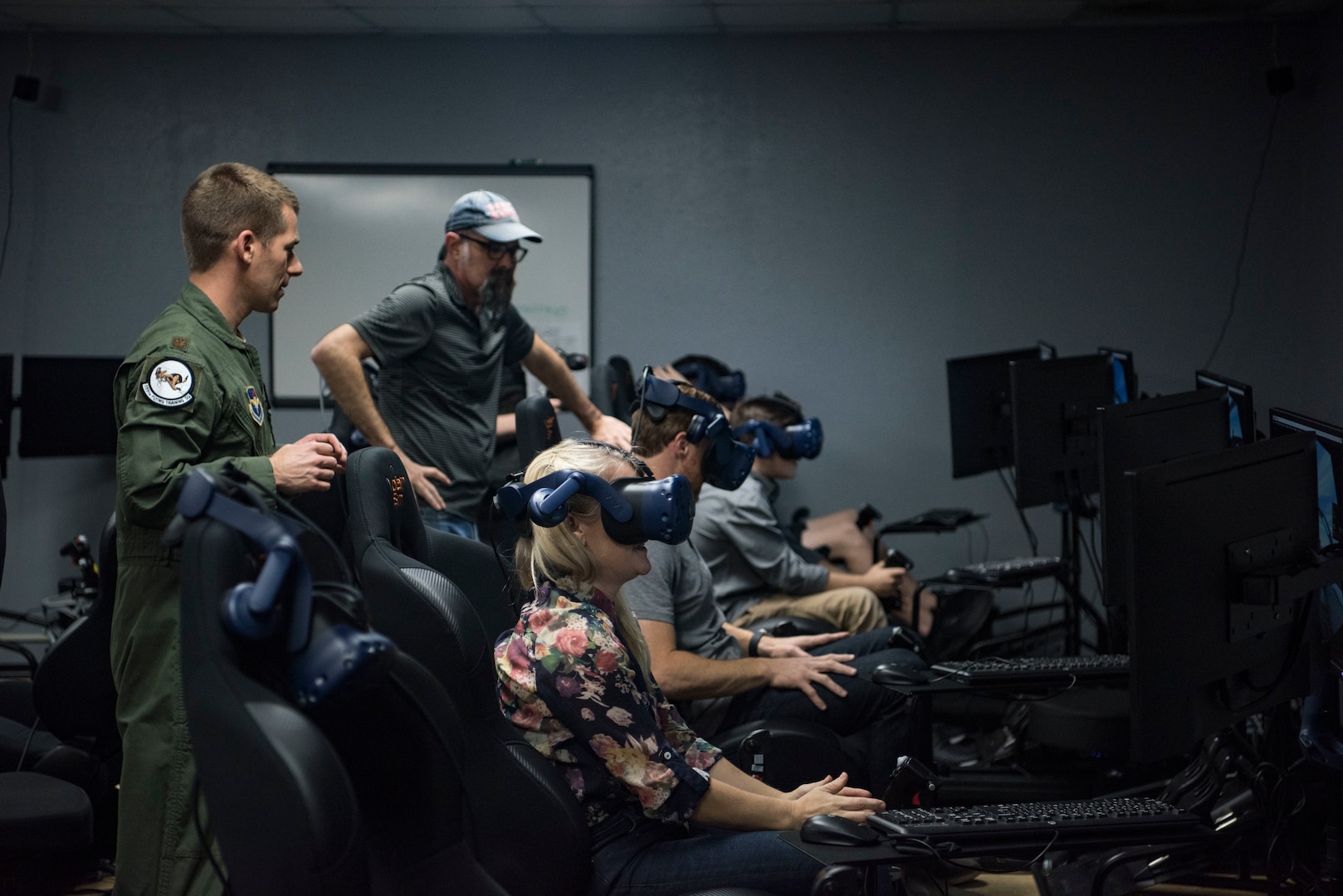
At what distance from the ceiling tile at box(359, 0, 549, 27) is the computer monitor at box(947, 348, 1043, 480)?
234 centimetres

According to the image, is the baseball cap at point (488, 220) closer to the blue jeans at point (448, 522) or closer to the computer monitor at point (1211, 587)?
the blue jeans at point (448, 522)

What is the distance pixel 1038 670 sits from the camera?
2.30 meters

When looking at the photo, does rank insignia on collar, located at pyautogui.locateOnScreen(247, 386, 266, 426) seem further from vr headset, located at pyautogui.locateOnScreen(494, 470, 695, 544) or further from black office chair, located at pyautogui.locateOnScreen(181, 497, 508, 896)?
black office chair, located at pyautogui.locateOnScreen(181, 497, 508, 896)

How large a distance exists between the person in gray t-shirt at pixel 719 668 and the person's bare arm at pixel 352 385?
741 mm

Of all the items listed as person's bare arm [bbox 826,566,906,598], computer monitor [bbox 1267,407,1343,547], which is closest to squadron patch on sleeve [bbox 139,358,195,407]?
computer monitor [bbox 1267,407,1343,547]

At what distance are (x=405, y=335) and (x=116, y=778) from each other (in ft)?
4.03

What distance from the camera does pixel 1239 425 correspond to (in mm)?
2561

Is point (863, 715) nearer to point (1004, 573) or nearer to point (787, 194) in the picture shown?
point (1004, 573)

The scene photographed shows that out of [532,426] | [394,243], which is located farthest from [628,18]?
[532,426]

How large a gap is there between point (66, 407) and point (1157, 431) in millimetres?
3703

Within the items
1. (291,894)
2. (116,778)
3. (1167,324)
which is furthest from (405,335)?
(1167,324)

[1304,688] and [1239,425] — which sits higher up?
[1239,425]

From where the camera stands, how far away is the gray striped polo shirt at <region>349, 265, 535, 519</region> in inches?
121

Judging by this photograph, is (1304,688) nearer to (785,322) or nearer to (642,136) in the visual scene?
(785,322)
